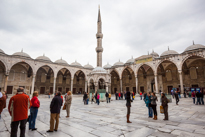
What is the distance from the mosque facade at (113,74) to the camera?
16891mm

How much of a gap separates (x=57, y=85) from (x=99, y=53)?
13.6m

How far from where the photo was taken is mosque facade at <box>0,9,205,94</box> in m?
16.9

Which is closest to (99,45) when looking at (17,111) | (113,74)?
(113,74)

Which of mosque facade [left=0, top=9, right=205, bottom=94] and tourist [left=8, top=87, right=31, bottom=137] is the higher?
mosque facade [left=0, top=9, right=205, bottom=94]

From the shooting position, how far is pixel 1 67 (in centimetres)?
1927

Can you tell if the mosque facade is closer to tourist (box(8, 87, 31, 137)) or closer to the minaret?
the minaret

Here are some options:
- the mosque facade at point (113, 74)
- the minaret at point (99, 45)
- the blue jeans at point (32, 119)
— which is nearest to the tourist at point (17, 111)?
the blue jeans at point (32, 119)

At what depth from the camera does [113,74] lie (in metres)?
29.0

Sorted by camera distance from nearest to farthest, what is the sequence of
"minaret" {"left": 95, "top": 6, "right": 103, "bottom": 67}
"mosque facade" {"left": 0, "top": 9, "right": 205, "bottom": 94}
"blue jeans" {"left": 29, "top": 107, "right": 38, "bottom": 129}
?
"blue jeans" {"left": 29, "top": 107, "right": 38, "bottom": 129} → "mosque facade" {"left": 0, "top": 9, "right": 205, "bottom": 94} → "minaret" {"left": 95, "top": 6, "right": 103, "bottom": 67}

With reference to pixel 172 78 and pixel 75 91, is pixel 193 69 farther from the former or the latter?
pixel 75 91

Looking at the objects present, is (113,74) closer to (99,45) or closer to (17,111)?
(99,45)

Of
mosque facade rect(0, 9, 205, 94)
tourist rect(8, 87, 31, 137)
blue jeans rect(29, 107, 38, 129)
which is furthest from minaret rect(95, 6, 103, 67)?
tourist rect(8, 87, 31, 137)

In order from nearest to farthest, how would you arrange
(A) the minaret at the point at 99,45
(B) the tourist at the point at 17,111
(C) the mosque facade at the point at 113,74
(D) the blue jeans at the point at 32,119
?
1. (B) the tourist at the point at 17,111
2. (D) the blue jeans at the point at 32,119
3. (C) the mosque facade at the point at 113,74
4. (A) the minaret at the point at 99,45

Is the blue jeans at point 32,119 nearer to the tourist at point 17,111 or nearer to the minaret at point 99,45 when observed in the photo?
the tourist at point 17,111
